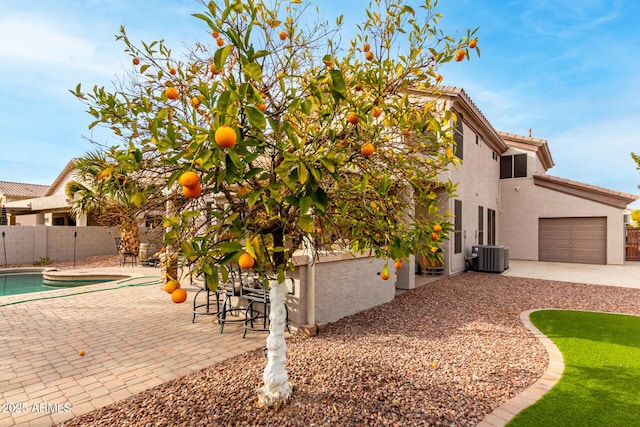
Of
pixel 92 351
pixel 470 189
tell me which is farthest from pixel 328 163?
pixel 470 189

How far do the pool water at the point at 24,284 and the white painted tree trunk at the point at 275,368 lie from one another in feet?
41.5

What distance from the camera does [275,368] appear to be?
334 centimetres

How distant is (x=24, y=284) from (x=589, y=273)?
2309cm

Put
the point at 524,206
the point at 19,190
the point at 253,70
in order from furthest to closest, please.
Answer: the point at 19,190 < the point at 524,206 < the point at 253,70

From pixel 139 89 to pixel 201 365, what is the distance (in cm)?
363

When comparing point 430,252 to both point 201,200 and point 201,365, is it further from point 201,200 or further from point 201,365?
point 201,365

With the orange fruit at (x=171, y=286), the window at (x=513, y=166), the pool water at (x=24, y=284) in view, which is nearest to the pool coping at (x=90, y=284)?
the pool water at (x=24, y=284)

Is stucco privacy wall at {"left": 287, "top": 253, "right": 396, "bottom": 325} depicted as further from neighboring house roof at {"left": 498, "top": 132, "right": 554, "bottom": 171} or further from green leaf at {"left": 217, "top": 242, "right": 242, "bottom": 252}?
neighboring house roof at {"left": 498, "top": 132, "right": 554, "bottom": 171}

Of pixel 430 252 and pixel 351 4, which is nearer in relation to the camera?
pixel 430 252

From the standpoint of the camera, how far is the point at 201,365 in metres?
Result: 4.46

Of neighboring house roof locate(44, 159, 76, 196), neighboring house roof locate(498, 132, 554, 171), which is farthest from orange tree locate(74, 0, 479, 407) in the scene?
neighboring house roof locate(44, 159, 76, 196)

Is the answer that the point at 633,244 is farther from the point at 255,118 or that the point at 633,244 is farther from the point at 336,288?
the point at 255,118

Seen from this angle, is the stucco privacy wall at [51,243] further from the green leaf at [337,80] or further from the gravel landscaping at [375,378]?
the green leaf at [337,80]

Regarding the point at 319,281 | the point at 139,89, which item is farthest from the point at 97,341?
the point at 139,89
